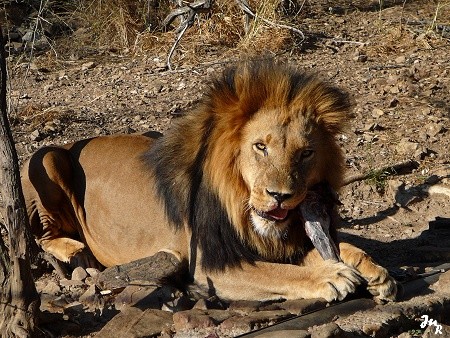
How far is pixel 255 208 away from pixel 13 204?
1023mm

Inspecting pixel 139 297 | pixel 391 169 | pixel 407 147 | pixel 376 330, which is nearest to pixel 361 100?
pixel 407 147

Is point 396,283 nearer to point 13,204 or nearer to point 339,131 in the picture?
point 339,131

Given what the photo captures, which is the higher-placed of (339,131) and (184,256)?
(339,131)

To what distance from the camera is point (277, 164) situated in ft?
12.6

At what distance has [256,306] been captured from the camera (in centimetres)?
401

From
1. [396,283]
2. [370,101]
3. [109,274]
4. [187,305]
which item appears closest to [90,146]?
[109,274]

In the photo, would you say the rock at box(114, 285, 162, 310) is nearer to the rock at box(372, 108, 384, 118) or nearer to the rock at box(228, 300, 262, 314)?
the rock at box(228, 300, 262, 314)

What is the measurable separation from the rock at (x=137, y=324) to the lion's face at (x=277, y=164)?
610 mm

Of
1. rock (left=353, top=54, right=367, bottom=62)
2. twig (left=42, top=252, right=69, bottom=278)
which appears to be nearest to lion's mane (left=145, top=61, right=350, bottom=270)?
twig (left=42, top=252, right=69, bottom=278)

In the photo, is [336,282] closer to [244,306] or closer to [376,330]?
[376,330]

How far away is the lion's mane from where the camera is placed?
4.07 m

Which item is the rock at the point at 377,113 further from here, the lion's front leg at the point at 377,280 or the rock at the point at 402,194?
the lion's front leg at the point at 377,280

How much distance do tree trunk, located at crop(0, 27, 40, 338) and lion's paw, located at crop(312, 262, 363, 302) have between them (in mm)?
1171

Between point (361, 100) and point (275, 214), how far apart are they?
3.81 meters
